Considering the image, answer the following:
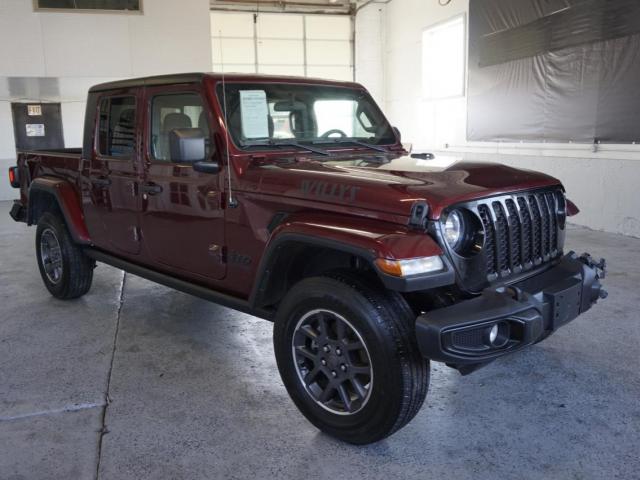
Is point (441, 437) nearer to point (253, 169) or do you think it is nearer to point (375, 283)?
point (375, 283)

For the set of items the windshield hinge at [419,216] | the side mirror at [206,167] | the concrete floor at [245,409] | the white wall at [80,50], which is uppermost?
the white wall at [80,50]

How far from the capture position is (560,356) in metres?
3.55

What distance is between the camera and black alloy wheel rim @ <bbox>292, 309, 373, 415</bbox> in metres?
2.45

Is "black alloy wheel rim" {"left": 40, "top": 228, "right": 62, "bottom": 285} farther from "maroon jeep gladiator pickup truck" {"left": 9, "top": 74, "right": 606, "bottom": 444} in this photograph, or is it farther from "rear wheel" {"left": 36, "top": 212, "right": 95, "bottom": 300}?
"maroon jeep gladiator pickup truck" {"left": 9, "top": 74, "right": 606, "bottom": 444}

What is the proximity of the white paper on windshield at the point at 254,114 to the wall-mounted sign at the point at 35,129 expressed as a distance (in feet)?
34.6

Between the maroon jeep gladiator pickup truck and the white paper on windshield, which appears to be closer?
the maroon jeep gladiator pickup truck

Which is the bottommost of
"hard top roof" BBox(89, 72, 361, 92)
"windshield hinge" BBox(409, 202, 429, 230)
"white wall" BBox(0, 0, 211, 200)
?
"windshield hinge" BBox(409, 202, 429, 230)

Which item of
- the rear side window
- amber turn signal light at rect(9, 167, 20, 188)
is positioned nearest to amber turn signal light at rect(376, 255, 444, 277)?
the rear side window

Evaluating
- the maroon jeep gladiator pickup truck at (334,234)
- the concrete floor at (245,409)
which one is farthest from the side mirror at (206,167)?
the concrete floor at (245,409)

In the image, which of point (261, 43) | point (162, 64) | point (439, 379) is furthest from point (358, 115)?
point (261, 43)

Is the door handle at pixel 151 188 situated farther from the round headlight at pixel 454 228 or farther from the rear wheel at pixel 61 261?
the round headlight at pixel 454 228

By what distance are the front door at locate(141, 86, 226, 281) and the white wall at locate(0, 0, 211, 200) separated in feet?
29.8

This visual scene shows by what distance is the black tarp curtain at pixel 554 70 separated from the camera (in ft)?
23.5

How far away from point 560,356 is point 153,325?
9.13ft
